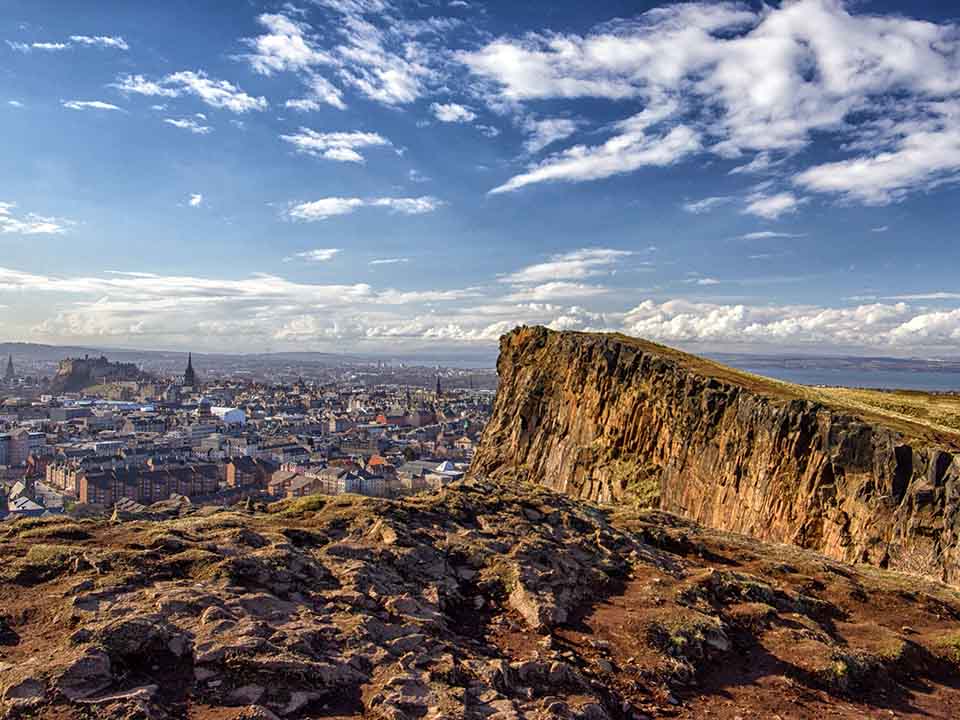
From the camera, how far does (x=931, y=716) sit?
35.1ft

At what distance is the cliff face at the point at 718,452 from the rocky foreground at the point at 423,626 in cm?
1040

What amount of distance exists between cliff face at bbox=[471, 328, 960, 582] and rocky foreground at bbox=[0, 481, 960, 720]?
10399 millimetres

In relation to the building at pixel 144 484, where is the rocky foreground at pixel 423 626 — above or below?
above

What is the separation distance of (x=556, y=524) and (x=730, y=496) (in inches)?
832

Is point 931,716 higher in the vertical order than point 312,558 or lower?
lower

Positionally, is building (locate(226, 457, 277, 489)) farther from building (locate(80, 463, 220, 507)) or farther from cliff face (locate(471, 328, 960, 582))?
cliff face (locate(471, 328, 960, 582))

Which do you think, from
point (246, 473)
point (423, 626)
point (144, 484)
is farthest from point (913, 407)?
point (246, 473)

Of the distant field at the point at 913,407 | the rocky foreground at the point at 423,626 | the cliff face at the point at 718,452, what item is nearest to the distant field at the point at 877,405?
the distant field at the point at 913,407

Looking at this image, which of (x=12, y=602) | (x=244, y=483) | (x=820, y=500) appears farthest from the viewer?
(x=244, y=483)

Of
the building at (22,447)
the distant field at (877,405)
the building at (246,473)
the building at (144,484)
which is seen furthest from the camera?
the building at (22,447)

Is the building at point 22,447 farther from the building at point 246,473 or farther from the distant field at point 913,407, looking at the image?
the distant field at point 913,407

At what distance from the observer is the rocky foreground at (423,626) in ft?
26.9

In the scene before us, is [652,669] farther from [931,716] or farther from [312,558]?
[312,558]

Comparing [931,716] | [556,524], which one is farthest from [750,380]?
[931,716]
